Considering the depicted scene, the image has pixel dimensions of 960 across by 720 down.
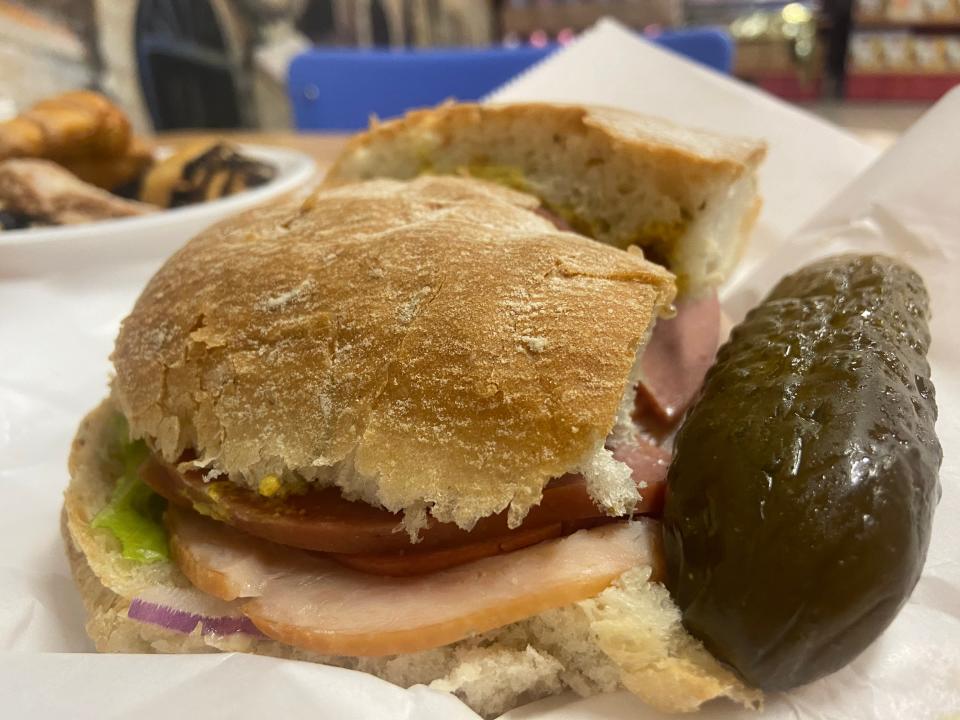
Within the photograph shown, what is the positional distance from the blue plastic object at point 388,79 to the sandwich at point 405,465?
3667 mm

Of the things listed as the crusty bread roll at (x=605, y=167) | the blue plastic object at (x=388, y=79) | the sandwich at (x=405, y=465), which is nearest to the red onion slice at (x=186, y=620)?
the sandwich at (x=405, y=465)

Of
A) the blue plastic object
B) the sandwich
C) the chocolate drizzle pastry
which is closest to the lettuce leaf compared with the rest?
the sandwich

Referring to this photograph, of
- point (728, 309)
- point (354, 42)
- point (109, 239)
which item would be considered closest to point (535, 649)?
point (728, 309)

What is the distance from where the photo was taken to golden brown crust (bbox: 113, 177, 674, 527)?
96 centimetres

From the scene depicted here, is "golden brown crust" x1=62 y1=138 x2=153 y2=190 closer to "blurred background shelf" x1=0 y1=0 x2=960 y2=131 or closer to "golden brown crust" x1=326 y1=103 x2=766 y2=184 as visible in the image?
"blurred background shelf" x1=0 y1=0 x2=960 y2=131

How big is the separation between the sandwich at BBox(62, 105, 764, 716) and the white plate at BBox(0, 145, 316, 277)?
1201mm

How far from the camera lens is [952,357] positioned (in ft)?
4.78

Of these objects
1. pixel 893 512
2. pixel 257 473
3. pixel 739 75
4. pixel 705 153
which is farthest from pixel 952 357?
pixel 739 75

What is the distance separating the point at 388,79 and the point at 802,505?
4580 millimetres

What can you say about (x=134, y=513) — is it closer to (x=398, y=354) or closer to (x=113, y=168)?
(x=398, y=354)

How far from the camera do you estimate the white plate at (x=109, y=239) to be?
2.29 m

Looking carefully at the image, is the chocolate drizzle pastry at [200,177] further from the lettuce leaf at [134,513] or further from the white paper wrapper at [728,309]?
the lettuce leaf at [134,513]

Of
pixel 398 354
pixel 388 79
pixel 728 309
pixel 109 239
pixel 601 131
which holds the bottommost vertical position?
pixel 728 309

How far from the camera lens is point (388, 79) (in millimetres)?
4906
